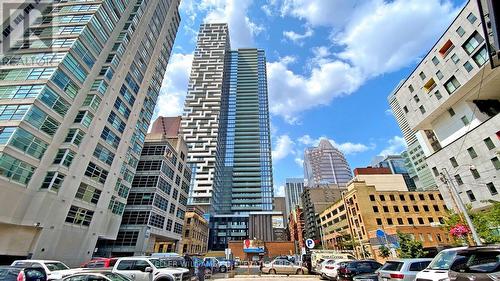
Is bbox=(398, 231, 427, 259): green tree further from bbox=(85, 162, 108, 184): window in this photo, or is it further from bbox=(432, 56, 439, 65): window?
bbox=(85, 162, 108, 184): window

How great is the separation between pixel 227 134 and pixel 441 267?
464 feet

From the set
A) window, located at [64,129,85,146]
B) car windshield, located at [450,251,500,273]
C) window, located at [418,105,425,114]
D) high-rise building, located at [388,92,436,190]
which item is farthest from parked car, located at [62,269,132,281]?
high-rise building, located at [388,92,436,190]

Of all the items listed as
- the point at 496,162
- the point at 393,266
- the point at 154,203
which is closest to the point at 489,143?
the point at 496,162

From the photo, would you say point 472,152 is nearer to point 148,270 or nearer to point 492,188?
point 492,188

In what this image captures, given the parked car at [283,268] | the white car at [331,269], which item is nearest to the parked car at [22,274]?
the white car at [331,269]

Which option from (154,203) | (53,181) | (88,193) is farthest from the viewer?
(154,203)

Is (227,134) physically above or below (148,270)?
above

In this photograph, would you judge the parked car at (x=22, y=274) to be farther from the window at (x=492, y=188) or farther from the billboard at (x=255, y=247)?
the billboard at (x=255, y=247)

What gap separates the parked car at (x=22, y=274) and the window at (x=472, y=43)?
43.6 metres

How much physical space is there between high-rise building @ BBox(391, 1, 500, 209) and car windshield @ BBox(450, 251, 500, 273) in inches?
823

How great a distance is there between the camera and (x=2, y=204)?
73.7ft

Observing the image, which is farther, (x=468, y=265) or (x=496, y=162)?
(x=496, y=162)

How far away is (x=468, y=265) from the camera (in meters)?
6.96

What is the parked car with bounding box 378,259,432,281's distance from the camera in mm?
10266
